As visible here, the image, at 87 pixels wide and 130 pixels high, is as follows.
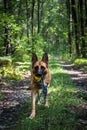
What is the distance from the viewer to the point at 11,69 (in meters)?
16.7

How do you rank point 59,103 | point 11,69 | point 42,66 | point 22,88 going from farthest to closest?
point 11,69 → point 22,88 → point 59,103 → point 42,66

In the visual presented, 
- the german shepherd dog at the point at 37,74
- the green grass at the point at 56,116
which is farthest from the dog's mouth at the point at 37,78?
the green grass at the point at 56,116

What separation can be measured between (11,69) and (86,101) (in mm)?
7650

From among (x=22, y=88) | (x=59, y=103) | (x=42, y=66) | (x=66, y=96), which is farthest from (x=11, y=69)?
(x=42, y=66)

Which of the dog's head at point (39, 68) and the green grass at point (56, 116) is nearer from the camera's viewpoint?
the green grass at point (56, 116)

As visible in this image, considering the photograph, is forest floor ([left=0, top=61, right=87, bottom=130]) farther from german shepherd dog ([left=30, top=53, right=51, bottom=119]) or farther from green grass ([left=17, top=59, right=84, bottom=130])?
german shepherd dog ([left=30, top=53, right=51, bottom=119])

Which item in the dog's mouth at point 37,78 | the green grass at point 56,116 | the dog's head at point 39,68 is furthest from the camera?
the dog's mouth at point 37,78

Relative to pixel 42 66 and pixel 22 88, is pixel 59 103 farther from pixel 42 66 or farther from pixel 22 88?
pixel 22 88

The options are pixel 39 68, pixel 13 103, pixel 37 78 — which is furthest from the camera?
pixel 13 103

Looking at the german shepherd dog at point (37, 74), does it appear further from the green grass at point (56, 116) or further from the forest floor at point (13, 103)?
the forest floor at point (13, 103)

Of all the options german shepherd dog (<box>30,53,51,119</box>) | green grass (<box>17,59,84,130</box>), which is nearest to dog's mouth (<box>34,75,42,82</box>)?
german shepherd dog (<box>30,53,51,119</box>)

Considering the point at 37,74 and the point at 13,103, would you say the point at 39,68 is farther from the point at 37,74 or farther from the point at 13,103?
the point at 13,103

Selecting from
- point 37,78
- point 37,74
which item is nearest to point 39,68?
point 37,74

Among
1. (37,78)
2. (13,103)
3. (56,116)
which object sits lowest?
(13,103)
